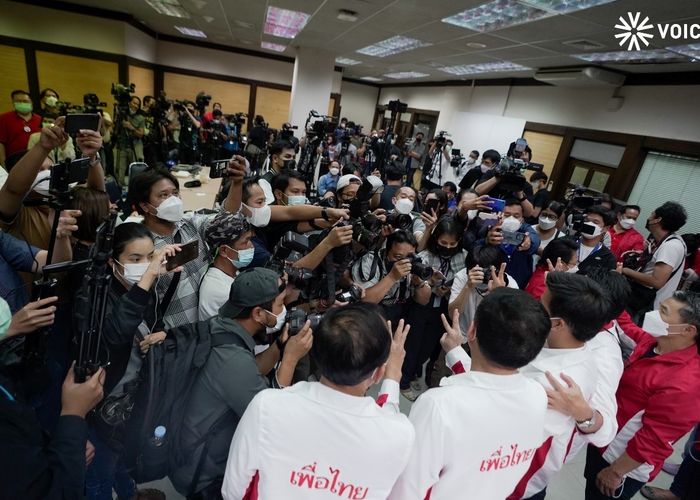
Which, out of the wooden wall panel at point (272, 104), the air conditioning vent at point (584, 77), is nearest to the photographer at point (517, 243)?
the air conditioning vent at point (584, 77)

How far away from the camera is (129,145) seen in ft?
18.5

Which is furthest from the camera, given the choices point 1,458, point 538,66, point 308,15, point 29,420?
point 538,66

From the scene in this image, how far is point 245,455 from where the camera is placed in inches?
37.2

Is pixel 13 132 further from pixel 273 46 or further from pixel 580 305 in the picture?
pixel 273 46

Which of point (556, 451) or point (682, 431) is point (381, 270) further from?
point (682, 431)

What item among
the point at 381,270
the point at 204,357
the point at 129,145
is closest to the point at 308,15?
the point at 129,145

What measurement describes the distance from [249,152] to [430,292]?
2.77 meters

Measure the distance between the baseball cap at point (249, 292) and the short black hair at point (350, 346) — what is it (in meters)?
0.44

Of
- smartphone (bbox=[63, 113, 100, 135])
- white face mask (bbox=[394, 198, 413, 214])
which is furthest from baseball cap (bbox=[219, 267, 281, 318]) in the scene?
white face mask (bbox=[394, 198, 413, 214])

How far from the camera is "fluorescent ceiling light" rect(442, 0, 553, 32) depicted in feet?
11.6

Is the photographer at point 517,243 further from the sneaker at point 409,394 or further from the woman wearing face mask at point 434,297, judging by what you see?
the sneaker at point 409,394

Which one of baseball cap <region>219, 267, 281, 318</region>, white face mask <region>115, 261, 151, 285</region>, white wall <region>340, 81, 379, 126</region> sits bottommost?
white face mask <region>115, 261, 151, 285</region>

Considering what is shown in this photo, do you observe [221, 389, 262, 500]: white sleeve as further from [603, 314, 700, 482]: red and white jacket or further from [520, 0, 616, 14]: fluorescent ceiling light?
[520, 0, 616, 14]: fluorescent ceiling light

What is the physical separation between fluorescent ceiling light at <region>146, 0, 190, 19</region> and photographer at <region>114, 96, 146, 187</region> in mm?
1859
